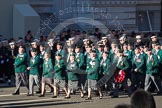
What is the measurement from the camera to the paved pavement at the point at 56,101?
17234 millimetres

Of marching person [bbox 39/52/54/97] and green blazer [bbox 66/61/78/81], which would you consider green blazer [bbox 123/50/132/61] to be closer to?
green blazer [bbox 66/61/78/81]

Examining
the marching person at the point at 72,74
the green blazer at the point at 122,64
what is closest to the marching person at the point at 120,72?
the green blazer at the point at 122,64

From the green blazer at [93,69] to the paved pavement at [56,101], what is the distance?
684mm

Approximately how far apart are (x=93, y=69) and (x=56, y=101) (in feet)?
4.61

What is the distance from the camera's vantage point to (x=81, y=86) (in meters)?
19.3

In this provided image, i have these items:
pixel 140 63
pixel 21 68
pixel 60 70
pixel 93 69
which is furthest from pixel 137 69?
pixel 21 68

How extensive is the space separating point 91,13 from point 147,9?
538cm

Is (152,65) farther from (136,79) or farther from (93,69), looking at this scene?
(93,69)

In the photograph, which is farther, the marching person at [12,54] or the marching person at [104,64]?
the marching person at [12,54]

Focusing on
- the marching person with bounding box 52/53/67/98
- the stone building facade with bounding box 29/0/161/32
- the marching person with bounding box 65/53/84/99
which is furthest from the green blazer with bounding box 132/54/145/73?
the stone building facade with bounding box 29/0/161/32

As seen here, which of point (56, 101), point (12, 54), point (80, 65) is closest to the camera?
point (56, 101)

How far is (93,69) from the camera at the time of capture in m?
18.6

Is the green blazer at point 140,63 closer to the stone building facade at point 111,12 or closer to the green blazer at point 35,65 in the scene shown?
the green blazer at point 35,65

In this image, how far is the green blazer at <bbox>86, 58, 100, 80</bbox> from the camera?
18.5m
